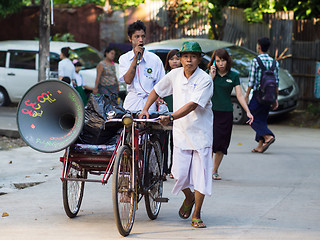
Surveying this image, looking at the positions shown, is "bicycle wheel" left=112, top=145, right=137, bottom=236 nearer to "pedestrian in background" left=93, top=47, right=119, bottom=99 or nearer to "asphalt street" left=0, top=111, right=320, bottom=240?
"asphalt street" left=0, top=111, right=320, bottom=240

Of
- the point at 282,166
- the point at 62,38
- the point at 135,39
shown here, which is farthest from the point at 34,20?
the point at 135,39

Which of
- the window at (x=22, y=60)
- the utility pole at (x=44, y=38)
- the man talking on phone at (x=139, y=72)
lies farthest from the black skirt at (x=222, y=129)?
the window at (x=22, y=60)

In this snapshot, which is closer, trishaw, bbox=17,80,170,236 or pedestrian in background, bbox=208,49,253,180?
trishaw, bbox=17,80,170,236

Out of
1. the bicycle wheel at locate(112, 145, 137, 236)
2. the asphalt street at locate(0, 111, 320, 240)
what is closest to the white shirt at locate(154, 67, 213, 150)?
the bicycle wheel at locate(112, 145, 137, 236)

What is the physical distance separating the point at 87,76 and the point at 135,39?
9415 mm

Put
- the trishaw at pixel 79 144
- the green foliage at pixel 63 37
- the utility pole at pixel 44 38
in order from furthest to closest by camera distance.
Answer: the green foliage at pixel 63 37
the utility pole at pixel 44 38
the trishaw at pixel 79 144

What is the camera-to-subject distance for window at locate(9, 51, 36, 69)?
17.3 metres

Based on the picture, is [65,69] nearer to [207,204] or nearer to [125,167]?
[207,204]

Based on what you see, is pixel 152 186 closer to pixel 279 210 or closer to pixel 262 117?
pixel 279 210

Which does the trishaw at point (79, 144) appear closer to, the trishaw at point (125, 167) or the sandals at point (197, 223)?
the trishaw at point (125, 167)

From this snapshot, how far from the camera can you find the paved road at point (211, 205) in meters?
5.89

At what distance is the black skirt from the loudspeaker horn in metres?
3.02

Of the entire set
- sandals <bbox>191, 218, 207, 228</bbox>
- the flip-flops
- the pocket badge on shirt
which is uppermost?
the pocket badge on shirt

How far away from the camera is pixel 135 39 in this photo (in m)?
7.05
